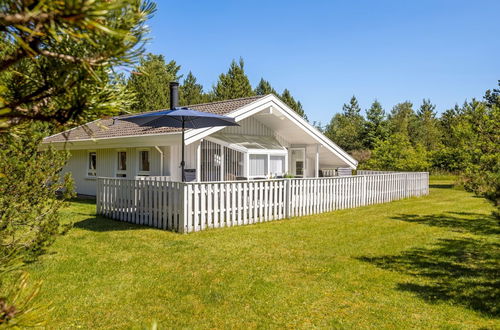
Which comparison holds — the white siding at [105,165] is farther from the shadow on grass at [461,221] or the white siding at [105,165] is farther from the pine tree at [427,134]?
the pine tree at [427,134]

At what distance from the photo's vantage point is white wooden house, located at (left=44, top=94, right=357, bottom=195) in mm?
15617

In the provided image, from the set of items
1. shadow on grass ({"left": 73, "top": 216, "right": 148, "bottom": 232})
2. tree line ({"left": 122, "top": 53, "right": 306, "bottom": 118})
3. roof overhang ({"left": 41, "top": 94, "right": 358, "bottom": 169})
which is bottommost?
shadow on grass ({"left": 73, "top": 216, "right": 148, "bottom": 232})

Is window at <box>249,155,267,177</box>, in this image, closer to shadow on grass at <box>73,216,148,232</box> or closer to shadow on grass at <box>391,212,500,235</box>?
shadow on grass at <box>391,212,500,235</box>

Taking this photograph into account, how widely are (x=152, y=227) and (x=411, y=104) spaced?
77229 mm

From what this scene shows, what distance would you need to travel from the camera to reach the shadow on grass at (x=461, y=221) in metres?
11.0

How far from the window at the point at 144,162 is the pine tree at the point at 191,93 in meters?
32.1

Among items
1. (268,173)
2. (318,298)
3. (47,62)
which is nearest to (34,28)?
(47,62)

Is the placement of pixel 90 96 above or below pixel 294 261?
above

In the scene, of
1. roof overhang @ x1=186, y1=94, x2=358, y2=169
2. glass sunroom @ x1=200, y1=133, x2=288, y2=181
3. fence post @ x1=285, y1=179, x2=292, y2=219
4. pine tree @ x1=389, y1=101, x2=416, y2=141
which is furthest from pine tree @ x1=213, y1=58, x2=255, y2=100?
fence post @ x1=285, y1=179, x2=292, y2=219

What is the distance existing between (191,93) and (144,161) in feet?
124

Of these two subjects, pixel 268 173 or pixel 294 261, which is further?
pixel 268 173

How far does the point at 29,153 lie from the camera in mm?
4902

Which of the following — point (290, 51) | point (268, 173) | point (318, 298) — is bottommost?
point (318, 298)

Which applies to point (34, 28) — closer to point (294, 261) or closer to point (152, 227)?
point (294, 261)
